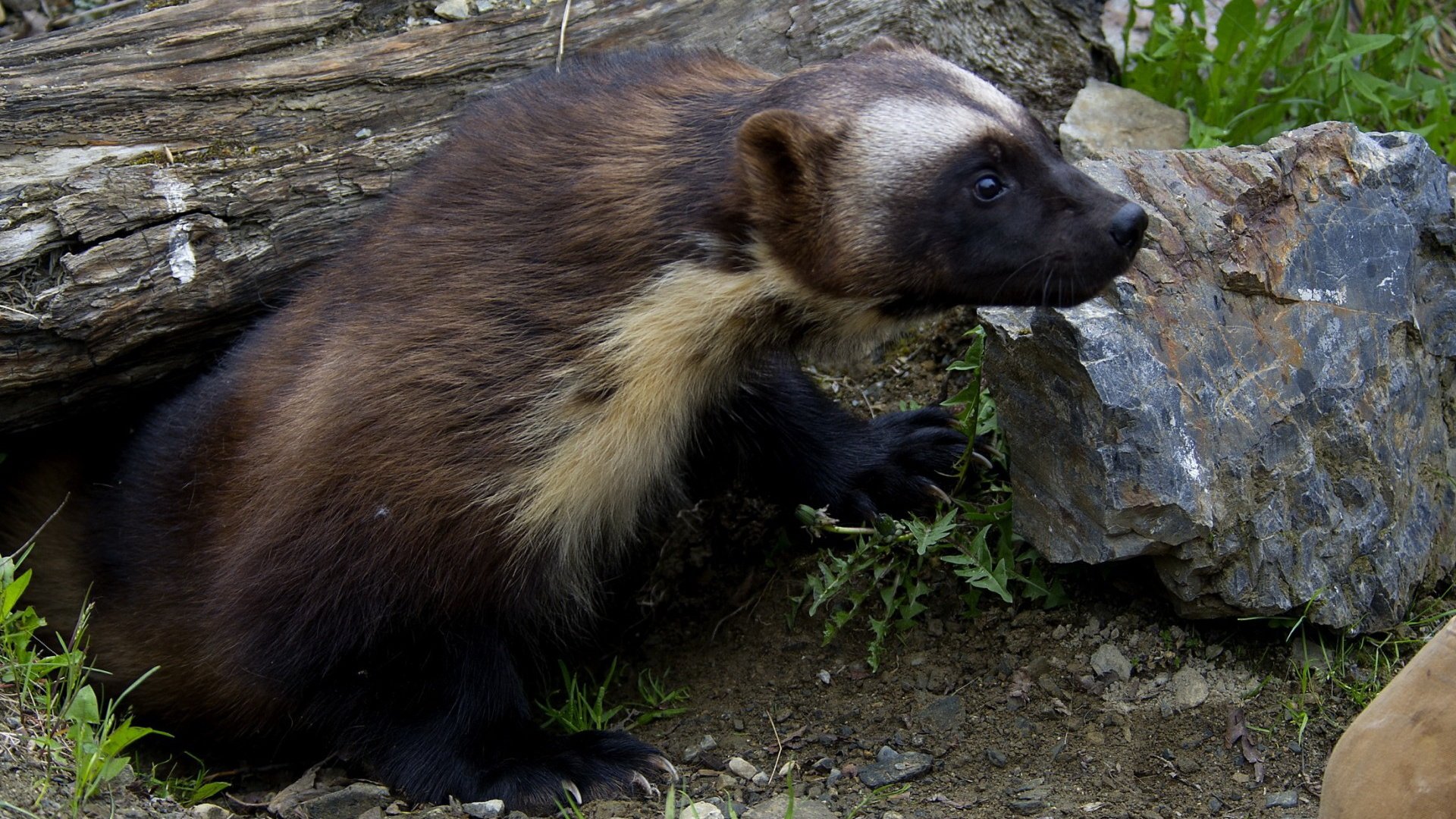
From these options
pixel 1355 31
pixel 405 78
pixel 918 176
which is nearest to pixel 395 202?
pixel 405 78

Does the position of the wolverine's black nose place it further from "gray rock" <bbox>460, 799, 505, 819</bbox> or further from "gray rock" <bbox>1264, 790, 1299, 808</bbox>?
"gray rock" <bbox>460, 799, 505, 819</bbox>

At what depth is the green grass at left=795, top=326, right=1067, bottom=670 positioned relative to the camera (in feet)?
13.4

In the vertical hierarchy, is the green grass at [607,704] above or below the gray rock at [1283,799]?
below

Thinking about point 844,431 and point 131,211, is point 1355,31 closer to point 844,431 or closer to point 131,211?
point 844,431

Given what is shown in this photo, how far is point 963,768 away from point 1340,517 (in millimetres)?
1349

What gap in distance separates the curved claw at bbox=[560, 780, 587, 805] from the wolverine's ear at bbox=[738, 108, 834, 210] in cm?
192

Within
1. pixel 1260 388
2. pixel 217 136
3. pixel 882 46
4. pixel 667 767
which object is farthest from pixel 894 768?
pixel 217 136

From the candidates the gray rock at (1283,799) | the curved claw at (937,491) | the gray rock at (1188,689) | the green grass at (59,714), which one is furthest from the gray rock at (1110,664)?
the green grass at (59,714)

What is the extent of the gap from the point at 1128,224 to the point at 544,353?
64.0 inches

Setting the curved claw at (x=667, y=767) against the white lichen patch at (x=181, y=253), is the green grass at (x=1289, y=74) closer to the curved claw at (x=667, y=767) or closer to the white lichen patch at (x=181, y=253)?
the curved claw at (x=667, y=767)

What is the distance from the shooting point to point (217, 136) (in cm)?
454

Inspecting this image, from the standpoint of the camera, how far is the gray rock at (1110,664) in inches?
154

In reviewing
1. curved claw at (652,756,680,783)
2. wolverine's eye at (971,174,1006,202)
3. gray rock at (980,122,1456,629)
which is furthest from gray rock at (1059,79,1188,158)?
curved claw at (652,756,680,783)

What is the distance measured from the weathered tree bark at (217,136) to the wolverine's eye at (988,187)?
1.80 m
